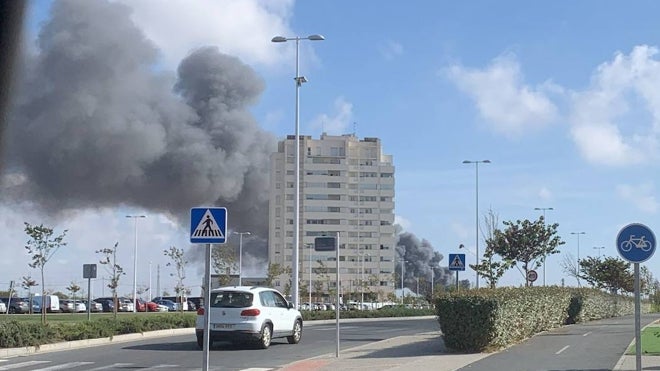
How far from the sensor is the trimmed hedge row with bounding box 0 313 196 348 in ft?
66.0

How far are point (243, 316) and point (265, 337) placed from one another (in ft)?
3.00

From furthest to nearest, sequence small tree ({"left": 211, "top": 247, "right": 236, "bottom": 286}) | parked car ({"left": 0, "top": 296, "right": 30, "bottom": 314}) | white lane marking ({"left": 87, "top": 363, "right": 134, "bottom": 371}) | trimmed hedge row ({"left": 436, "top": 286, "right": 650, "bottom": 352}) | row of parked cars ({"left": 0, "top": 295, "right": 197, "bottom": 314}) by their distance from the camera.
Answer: small tree ({"left": 211, "top": 247, "right": 236, "bottom": 286}) → row of parked cars ({"left": 0, "top": 295, "right": 197, "bottom": 314}) → parked car ({"left": 0, "top": 296, "right": 30, "bottom": 314}) → trimmed hedge row ({"left": 436, "top": 286, "right": 650, "bottom": 352}) → white lane marking ({"left": 87, "top": 363, "right": 134, "bottom": 371})

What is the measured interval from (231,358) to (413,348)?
4.73 m

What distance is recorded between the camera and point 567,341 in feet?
76.9

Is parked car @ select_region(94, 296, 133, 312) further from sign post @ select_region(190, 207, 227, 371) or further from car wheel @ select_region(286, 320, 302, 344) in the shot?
sign post @ select_region(190, 207, 227, 371)

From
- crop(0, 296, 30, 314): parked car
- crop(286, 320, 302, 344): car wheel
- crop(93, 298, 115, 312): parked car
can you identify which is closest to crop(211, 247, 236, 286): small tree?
crop(93, 298, 115, 312): parked car

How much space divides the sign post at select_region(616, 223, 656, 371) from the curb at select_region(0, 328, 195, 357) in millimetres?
13609

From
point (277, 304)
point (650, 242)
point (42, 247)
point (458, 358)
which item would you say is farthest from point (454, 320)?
point (42, 247)

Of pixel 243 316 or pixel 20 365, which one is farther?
pixel 243 316

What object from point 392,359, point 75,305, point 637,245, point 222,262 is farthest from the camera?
point 75,305

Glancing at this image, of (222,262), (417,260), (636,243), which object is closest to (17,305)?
(222,262)

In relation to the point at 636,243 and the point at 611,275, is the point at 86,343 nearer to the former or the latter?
the point at 636,243

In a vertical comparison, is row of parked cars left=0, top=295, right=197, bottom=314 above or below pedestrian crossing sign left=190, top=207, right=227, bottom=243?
below

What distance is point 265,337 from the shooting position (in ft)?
68.5
